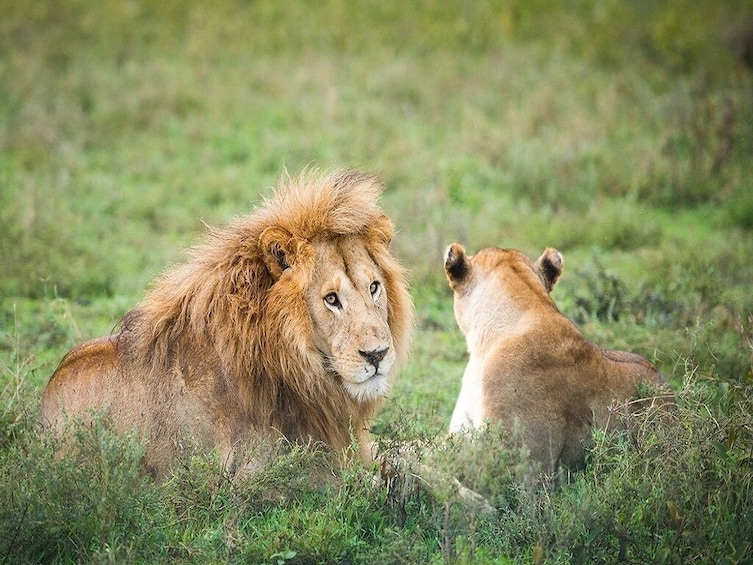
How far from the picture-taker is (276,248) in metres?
4.50

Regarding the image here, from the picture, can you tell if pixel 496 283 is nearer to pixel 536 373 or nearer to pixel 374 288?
pixel 536 373

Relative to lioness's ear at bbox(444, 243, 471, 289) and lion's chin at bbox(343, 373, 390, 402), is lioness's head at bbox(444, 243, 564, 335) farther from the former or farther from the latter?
lion's chin at bbox(343, 373, 390, 402)

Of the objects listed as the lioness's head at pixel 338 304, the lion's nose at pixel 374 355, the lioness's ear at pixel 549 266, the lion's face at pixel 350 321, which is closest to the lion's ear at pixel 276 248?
the lioness's head at pixel 338 304

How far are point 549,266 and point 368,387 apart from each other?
1530 millimetres

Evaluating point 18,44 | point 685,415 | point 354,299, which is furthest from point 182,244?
point 18,44

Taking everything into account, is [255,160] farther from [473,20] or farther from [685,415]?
[685,415]

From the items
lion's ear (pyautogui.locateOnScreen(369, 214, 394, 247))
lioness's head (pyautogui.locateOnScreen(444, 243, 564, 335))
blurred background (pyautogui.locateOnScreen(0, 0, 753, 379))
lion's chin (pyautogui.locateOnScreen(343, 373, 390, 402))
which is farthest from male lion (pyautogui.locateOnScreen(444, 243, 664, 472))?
blurred background (pyautogui.locateOnScreen(0, 0, 753, 379))

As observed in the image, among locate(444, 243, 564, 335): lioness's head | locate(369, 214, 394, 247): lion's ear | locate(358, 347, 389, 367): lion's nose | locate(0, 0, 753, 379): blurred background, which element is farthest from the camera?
locate(0, 0, 753, 379): blurred background

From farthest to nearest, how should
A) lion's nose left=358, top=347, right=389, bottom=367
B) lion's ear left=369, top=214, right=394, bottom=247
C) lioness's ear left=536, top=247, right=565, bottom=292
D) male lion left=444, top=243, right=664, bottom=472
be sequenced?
lioness's ear left=536, top=247, right=565, bottom=292 → male lion left=444, top=243, right=664, bottom=472 → lion's ear left=369, top=214, right=394, bottom=247 → lion's nose left=358, top=347, right=389, bottom=367

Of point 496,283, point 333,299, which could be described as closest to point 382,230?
point 333,299

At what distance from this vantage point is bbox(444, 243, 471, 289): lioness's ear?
5383mm

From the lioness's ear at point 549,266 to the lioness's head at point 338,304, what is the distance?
1301 millimetres

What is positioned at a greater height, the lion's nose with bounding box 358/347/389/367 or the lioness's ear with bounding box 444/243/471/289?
the lioness's ear with bounding box 444/243/471/289

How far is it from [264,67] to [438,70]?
2.32 m
